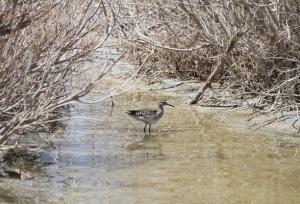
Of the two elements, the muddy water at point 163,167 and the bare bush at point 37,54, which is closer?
the bare bush at point 37,54

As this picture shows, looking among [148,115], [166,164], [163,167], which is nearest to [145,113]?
[148,115]

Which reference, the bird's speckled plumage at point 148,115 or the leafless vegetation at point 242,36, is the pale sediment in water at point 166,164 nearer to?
the bird's speckled plumage at point 148,115

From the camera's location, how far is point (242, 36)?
12.9 metres

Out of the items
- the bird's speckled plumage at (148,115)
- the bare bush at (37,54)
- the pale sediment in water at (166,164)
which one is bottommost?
the bird's speckled plumage at (148,115)

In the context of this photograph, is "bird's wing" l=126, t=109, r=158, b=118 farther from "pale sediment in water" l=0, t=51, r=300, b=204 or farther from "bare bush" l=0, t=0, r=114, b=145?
"bare bush" l=0, t=0, r=114, b=145

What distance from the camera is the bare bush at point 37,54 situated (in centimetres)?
714

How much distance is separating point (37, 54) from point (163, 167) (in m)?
2.36

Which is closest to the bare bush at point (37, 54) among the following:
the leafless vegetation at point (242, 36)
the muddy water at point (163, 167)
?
the muddy water at point (163, 167)

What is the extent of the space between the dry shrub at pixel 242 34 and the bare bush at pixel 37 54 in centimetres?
297

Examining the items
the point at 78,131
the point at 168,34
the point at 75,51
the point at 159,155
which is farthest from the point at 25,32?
the point at 168,34

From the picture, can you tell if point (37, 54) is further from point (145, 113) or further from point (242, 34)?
point (242, 34)

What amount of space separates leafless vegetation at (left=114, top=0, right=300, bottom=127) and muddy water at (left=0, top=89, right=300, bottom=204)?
2.78 feet

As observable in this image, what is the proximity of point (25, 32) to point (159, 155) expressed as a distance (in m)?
3.00

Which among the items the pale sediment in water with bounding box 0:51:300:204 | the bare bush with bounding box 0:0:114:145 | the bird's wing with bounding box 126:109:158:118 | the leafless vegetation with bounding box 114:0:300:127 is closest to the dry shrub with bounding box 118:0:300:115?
the leafless vegetation with bounding box 114:0:300:127
